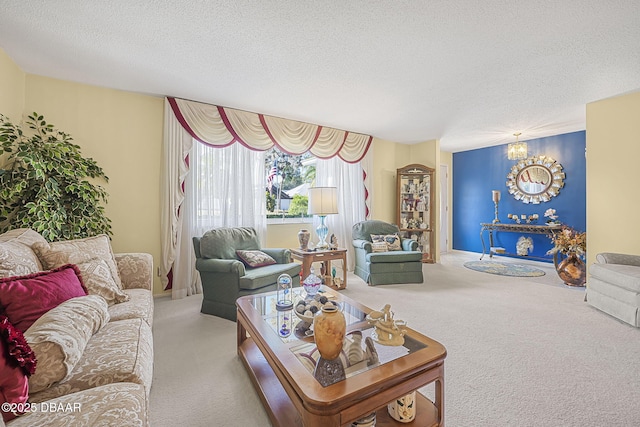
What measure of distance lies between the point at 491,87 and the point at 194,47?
10.3ft

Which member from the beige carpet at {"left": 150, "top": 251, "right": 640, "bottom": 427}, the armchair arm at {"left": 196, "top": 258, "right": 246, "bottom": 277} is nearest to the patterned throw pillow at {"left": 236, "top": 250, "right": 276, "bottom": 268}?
the armchair arm at {"left": 196, "top": 258, "right": 246, "bottom": 277}

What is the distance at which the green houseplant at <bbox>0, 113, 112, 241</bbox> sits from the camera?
2.38 metres

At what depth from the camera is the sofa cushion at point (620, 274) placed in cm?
262

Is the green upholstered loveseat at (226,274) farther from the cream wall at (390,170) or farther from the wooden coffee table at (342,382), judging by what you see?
the cream wall at (390,170)

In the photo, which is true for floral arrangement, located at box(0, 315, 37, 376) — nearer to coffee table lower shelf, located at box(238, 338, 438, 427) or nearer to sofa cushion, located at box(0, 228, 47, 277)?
sofa cushion, located at box(0, 228, 47, 277)

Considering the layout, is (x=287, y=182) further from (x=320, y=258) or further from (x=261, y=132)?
(x=320, y=258)

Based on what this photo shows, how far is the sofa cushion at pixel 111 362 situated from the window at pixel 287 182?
300cm

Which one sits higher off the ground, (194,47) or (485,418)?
(194,47)

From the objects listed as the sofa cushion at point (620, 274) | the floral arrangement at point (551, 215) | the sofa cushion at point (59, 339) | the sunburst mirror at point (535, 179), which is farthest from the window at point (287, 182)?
the floral arrangement at point (551, 215)

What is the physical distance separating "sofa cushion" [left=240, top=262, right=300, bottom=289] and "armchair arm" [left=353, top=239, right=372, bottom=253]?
4.50ft

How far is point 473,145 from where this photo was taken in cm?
614

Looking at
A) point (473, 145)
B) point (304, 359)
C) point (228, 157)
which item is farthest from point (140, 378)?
point (473, 145)

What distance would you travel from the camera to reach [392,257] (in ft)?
13.3

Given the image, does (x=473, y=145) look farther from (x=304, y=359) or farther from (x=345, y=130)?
(x=304, y=359)
